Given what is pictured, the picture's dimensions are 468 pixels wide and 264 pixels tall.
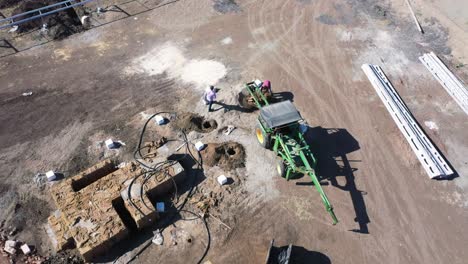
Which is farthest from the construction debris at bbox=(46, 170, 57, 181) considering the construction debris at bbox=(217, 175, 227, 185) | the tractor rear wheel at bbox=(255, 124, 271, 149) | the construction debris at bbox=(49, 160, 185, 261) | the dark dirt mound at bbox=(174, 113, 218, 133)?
A: the tractor rear wheel at bbox=(255, 124, 271, 149)

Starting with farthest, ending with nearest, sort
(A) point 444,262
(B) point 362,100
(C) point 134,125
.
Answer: (B) point 362,100, (C) point 134,125, (A) point 444,262

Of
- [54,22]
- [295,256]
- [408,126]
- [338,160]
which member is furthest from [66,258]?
[408,126]

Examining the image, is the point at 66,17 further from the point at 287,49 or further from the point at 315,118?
the point at 315,118

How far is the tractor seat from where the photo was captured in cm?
1277

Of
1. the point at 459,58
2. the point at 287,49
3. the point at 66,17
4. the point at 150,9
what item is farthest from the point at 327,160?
the point at 66,17

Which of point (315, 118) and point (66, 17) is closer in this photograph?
point (315, 118)

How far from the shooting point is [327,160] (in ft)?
46.2

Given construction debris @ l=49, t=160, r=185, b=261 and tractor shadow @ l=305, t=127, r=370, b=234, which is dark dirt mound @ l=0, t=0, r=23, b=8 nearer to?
construction debris @ l=49, t=160, r=185, b=261

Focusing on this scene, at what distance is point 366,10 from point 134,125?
572 inches

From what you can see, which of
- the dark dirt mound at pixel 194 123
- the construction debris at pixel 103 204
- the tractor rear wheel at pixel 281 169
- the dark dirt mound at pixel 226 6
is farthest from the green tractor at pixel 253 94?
the dark dirt mound at pixel 226 6

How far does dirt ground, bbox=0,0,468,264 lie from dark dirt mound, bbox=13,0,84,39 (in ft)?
2.01

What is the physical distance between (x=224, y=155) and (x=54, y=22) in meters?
12.4

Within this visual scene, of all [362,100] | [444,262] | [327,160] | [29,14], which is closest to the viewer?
[444,262]

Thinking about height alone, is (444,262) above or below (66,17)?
below
